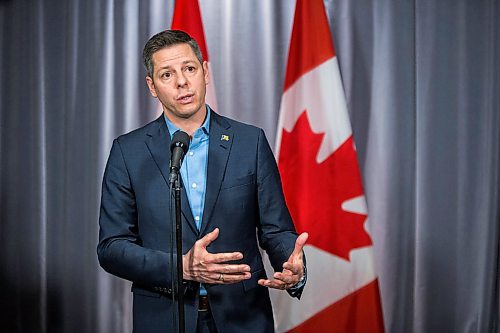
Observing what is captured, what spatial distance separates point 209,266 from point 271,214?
378mm

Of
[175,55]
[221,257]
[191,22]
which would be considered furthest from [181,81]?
[191,22]

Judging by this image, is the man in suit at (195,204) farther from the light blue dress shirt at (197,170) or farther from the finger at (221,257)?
the finger at (221,257)

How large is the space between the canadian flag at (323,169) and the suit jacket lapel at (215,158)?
150 cm

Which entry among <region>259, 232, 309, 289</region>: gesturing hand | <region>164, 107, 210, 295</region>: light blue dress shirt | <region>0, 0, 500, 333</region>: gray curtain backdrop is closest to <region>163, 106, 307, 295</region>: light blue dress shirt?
<region>164, 107, 210, 295</region>: light blue dress shirt

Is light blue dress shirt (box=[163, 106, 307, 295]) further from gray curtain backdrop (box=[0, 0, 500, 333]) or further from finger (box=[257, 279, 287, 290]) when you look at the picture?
gray curtain backdrop (box=[0, 0, 500, 333])

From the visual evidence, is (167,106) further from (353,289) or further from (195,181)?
(353,289)

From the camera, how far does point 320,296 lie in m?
3.72

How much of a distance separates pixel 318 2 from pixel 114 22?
1.17 m

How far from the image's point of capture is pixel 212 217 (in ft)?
6.76

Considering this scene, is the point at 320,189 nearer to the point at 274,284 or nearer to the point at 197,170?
the point at 197,170

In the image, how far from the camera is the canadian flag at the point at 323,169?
364 centimetres

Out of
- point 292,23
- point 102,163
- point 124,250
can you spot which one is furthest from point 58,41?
point 124,250

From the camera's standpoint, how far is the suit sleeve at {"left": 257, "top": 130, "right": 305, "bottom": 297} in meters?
2.10

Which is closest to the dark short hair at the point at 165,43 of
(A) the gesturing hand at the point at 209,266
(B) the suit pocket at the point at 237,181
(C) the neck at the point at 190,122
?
(C) the neck at the point at 190,122
